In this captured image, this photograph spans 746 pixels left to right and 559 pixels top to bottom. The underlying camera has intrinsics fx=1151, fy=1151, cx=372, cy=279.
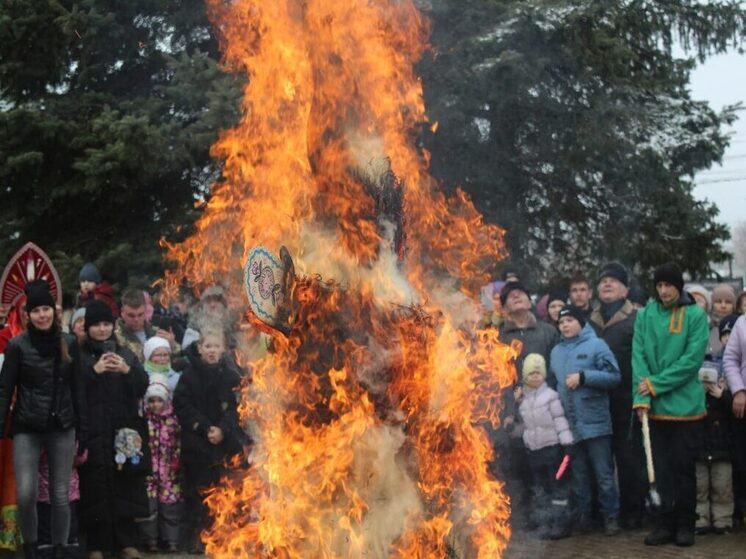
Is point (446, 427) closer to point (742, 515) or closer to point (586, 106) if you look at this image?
point (742, 515)

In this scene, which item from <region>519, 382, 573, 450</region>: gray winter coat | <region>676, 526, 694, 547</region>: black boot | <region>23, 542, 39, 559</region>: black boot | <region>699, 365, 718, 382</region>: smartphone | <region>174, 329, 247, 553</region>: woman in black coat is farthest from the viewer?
<region>699, 365, 718, 382</region>: smartphone

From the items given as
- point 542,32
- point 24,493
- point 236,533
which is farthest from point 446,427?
point 542,32

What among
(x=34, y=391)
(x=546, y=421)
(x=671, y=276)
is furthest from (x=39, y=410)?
(x=671, y=276)

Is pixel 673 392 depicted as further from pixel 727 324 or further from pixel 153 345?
pixel 153 345

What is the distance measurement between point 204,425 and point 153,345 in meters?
0.82

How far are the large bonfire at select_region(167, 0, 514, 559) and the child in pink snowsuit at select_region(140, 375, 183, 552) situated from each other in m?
2.65

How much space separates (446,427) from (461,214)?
2198mm

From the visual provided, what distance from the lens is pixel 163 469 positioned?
9023 millimetres

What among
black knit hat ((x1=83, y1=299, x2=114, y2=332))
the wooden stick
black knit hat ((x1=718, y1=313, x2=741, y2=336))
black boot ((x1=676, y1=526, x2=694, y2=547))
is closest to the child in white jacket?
the wooden stick

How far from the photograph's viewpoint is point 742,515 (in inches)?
366

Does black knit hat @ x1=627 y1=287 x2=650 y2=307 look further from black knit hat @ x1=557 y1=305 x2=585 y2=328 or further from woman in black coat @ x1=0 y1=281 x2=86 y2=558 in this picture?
woman in black coat @ x1=0 y1=281 x2=86 y2=558

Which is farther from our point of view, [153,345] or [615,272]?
[615,272]

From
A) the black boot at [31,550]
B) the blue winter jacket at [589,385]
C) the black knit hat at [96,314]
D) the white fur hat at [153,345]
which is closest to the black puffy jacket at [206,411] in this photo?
the white fur hat at [153,345]

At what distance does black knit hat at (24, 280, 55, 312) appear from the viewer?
7.76 metres
